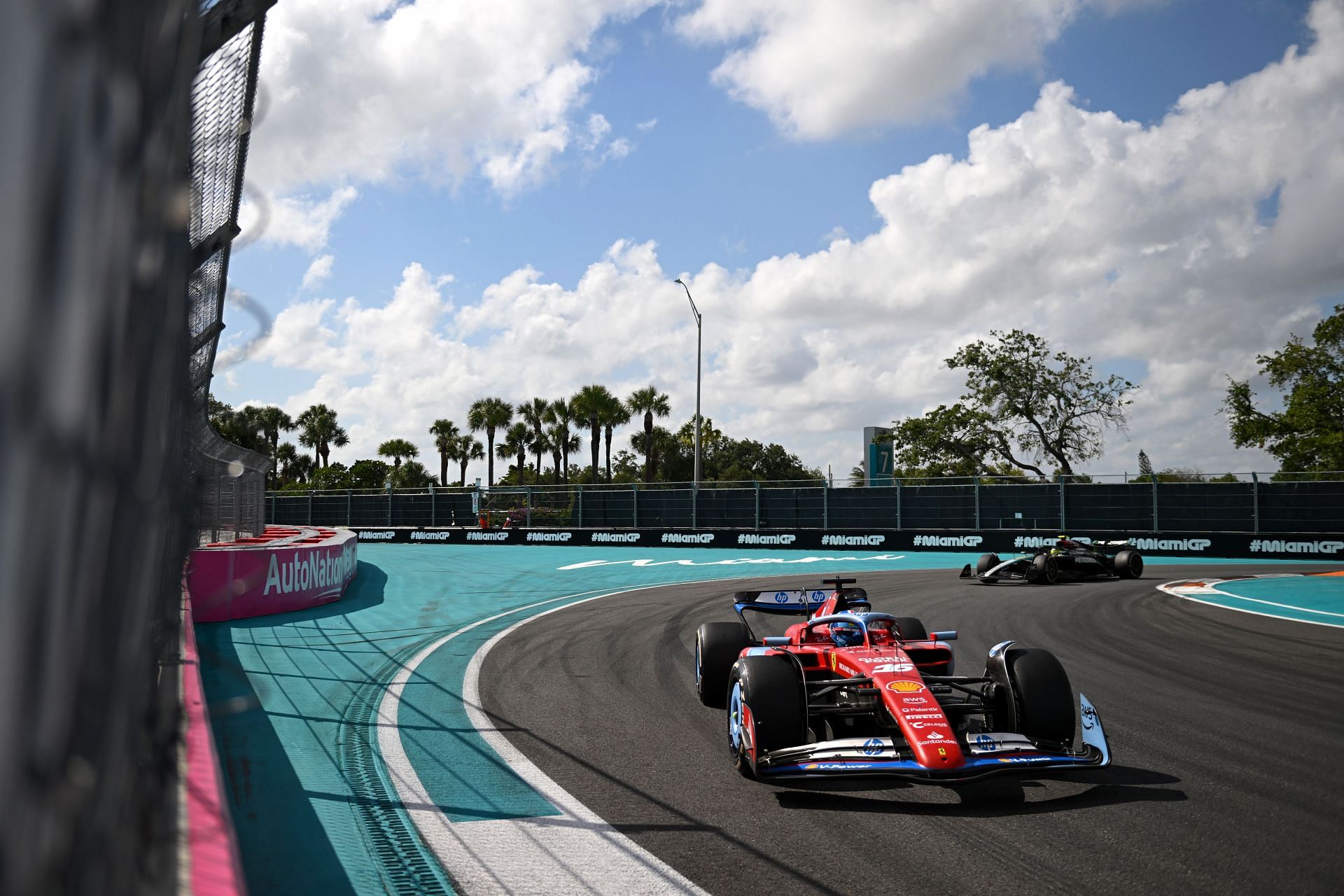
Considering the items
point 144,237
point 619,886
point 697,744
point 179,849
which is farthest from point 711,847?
point 144,237

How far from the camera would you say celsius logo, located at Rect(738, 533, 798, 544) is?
29.5m

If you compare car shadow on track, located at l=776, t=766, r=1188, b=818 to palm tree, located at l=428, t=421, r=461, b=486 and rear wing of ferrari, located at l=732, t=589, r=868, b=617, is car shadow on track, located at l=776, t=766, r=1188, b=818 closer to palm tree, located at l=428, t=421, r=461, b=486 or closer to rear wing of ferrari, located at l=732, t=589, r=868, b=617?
rear wing of ferrari, located at l=732, t=589, r=868, b=617

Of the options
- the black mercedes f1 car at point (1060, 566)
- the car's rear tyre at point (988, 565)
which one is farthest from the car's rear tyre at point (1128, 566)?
the car's rear tyre at point (988, 565)

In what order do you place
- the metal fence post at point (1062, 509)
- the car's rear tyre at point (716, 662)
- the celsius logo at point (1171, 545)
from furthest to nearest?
the metal fence post at point (1062, 509) < the celsius logo at point (1171, 545) < the car's rear tyre at point (716, 662)

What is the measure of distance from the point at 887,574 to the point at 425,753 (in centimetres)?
1565

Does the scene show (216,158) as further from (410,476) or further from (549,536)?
(410,476)

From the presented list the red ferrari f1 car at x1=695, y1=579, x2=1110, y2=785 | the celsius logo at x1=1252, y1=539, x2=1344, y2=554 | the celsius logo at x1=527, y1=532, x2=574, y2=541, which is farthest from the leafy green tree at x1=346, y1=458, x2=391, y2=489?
the red ferrari f1 car at x1=695, y1=579, x2=1110, y2=785

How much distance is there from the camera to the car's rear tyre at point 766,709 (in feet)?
17.4

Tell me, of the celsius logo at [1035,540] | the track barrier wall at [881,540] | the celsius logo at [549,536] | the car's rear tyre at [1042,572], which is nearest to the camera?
the car's rear tyre at [1042,572]

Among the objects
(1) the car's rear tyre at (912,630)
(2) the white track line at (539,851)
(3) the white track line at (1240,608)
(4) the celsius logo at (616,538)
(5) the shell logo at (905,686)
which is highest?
(5) the shell logo at (905,686)

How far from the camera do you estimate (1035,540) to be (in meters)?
27.1

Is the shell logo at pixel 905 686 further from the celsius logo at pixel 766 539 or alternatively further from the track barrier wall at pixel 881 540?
the celsius logo at pixel 766 539

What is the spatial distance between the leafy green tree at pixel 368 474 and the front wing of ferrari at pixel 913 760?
58.8m

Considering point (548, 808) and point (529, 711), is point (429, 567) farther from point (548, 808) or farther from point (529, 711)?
point (548, 808)
